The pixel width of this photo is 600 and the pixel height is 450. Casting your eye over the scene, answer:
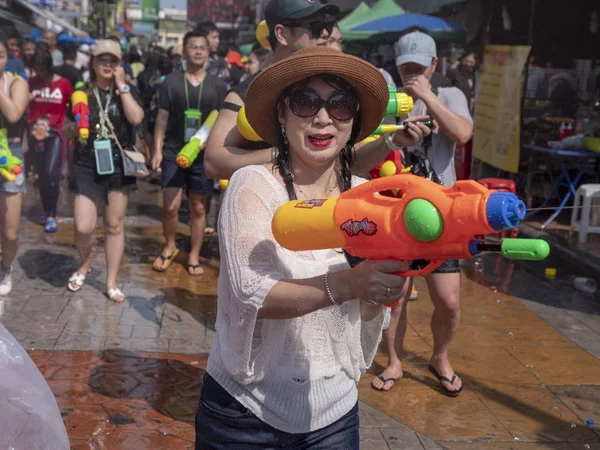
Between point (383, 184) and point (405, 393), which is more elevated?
point (383, 184)

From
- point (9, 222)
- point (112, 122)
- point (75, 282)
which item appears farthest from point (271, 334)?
point (75, 282)

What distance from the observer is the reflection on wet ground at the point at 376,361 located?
13.8ft

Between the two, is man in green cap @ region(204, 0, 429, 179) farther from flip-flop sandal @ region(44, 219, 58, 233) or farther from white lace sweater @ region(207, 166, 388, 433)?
flip-flop sandal @ region(44, 219, 58, 233)

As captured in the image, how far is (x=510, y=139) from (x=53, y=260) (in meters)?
5.34

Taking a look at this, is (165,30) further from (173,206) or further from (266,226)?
(266,226)

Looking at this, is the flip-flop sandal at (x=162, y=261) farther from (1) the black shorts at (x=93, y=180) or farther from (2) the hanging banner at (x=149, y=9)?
(2) the hanging banner at (x=149, y=9)

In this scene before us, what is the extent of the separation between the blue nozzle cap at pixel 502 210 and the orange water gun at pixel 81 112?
464cm

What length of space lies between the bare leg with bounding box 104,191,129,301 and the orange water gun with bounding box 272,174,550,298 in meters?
4.28

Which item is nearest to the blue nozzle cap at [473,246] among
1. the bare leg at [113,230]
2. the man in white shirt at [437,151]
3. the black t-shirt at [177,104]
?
the man in white shirt at [437,151]

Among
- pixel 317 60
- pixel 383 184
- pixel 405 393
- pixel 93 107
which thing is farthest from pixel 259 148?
pixel 93 107

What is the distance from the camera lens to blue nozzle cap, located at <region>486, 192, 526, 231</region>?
1.66 meters

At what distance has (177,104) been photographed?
7145mm

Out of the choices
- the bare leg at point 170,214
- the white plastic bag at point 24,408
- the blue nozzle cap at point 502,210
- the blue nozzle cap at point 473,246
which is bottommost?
the bare leg at point 170,214

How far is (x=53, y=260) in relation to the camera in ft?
24.1
